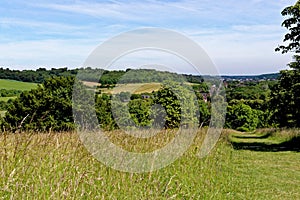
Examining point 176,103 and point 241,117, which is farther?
point 241,117

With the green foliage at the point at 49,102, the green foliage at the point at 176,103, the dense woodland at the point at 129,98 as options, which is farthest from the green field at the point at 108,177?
the green foliage at the point at 49,102

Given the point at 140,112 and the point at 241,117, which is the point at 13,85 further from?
the point at 241,117

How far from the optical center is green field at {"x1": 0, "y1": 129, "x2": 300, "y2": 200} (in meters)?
3.71

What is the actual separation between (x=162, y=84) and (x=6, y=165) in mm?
12150

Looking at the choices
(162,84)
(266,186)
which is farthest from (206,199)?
(162,84)

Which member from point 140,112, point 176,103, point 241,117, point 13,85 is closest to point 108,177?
point 140,112

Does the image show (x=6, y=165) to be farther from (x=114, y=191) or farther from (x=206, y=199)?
(x=206, y=199)

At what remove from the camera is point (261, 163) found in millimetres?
11734

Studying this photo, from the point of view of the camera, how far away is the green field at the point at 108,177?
12.2 feet

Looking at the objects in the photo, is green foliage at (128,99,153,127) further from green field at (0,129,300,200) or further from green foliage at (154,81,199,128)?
green field at (0,129,300,200)

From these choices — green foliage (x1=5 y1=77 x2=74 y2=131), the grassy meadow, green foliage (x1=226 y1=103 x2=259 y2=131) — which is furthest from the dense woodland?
green foliage (x1=226 y1=103 x2=259 y2=131)

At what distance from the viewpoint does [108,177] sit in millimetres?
5059

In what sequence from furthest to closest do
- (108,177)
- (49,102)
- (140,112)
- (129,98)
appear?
(49,102)
(140,112)
(129,98)
(108,177)

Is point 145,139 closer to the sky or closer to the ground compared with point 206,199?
closer to the sky
